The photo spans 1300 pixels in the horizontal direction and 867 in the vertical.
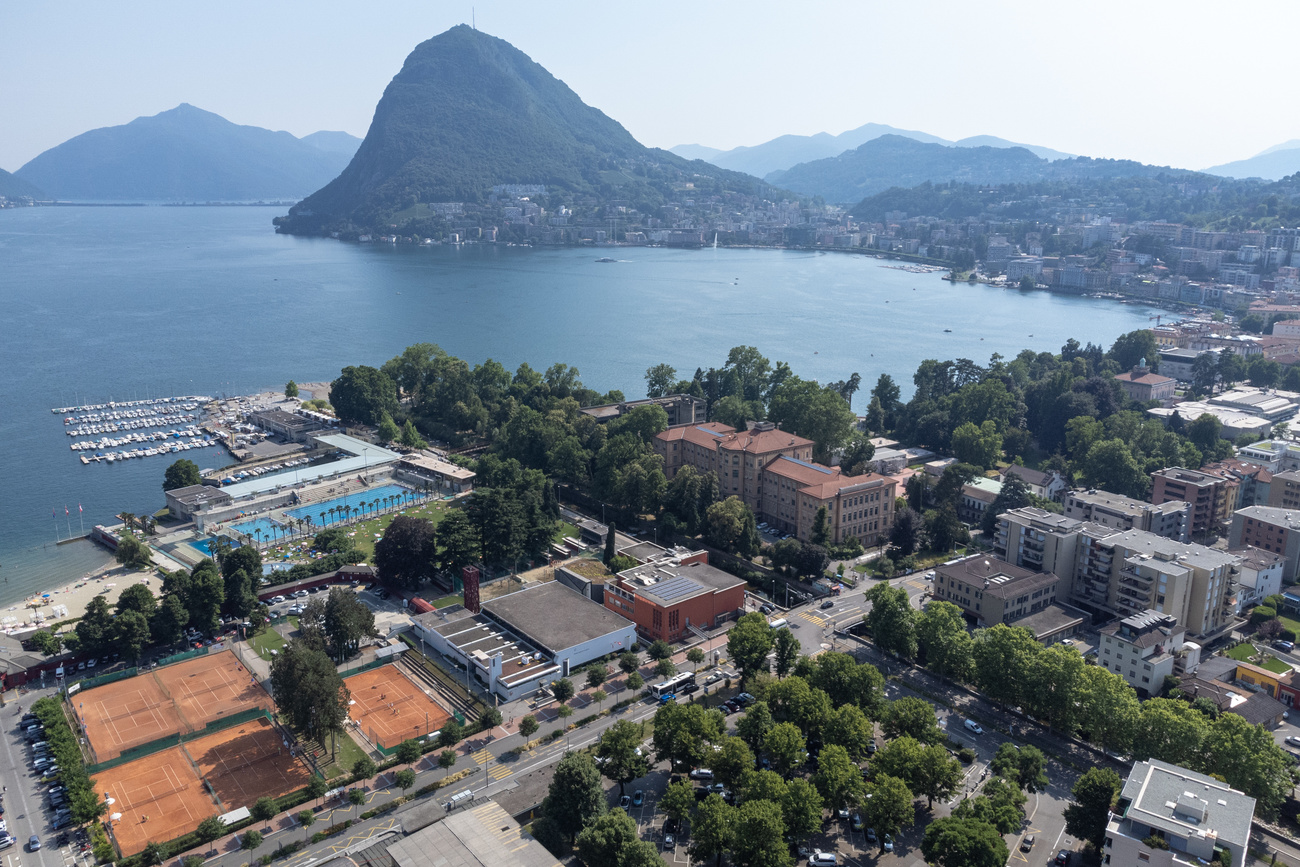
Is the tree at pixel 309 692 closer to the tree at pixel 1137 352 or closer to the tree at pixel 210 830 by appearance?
the tree at pixel 210 830

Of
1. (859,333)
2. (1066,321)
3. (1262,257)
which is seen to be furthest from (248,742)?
(1262,257)

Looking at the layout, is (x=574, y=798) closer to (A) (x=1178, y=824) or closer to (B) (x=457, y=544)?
(A) (x=1178, y=824)

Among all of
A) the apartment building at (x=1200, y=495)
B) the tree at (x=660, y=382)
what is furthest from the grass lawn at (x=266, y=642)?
the apartment building at (x=1200, y=495)

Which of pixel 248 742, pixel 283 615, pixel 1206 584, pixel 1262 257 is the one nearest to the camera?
pixel 248 742

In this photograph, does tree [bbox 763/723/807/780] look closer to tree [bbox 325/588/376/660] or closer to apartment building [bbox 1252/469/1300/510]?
tree [bbox 325/588/376/660]

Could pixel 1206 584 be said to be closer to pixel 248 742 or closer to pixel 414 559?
pixel 414 559

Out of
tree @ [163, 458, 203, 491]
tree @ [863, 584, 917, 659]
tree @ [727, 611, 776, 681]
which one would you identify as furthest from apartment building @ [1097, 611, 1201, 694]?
tree @ [163, 458, 203, 491]

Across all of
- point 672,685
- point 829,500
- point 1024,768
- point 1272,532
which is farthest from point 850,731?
point 1272,532
